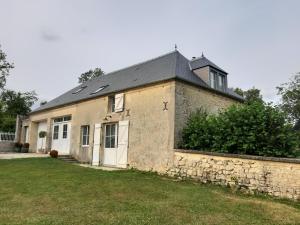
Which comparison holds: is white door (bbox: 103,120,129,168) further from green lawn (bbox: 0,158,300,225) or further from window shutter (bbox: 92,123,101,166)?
green lawn (bbox: 0,158,300,225)

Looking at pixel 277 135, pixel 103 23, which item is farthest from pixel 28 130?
pixel 277 135

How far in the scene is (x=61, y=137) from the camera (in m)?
17.3

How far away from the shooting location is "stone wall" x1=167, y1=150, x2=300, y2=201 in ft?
23.7

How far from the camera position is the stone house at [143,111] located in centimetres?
1112

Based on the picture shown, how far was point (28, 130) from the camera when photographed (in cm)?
2184

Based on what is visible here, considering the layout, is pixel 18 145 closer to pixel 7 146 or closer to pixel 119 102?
pixel 7 146

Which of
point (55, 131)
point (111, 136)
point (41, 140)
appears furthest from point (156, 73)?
point (41, 140)

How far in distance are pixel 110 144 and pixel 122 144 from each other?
44.6 inches

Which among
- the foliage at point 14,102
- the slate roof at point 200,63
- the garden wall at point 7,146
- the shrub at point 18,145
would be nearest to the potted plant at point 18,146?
the shrub at point 18,145

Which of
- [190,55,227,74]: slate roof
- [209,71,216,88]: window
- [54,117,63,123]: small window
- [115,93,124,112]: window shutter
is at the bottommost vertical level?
[54,117,63,123]: small window

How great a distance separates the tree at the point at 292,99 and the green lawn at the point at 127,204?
74.1 feet

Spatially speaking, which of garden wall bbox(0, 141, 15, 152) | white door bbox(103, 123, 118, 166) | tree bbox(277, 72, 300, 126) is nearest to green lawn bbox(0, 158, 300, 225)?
white door bbox(103, 123, 118, 166)

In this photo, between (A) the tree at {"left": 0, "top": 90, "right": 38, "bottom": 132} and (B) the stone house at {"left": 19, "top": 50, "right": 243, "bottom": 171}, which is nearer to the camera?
(B) the stone house at {"left": 19, "top": 50, "right": 243, "bottom": 171}

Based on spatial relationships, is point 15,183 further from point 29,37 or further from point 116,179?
point 29,37
